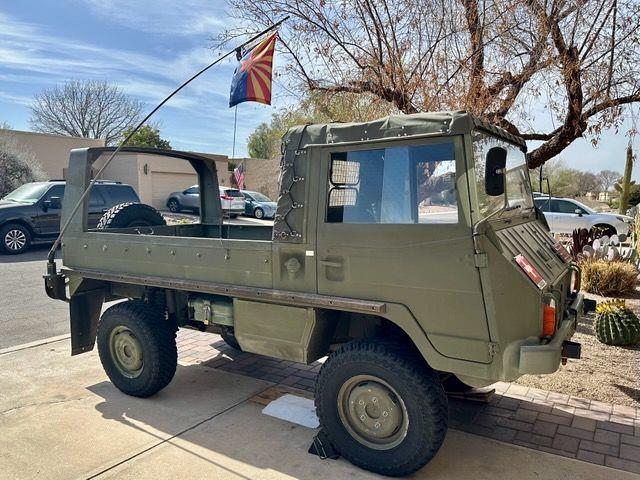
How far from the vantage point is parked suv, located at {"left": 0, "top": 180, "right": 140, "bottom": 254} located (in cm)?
1234

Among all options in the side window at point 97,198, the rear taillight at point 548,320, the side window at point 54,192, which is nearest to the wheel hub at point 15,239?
the side window at point 54,192

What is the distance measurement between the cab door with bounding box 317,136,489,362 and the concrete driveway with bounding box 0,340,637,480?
1.08m

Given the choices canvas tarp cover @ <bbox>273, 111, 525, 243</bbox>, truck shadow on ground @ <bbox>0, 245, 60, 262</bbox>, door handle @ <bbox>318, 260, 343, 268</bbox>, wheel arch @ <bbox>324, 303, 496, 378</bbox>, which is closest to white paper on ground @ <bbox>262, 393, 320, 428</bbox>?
wheel arch @ <bbox>324, 303, 496, 378</bbox>

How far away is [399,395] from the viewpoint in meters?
3.17

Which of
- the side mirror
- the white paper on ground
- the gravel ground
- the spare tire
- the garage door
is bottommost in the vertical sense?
the white paper on ground

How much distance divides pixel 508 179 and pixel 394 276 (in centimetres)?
127

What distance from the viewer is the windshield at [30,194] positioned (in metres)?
13.0

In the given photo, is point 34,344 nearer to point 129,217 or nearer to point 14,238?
point 129,217

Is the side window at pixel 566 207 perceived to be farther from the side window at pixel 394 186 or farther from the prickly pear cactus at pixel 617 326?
the side window at pixel 394 186

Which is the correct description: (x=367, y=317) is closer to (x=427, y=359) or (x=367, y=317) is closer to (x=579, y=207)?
(x=427, y=359)

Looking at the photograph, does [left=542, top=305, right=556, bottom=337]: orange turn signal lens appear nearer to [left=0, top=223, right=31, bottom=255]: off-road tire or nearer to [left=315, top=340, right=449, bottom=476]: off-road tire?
[left=315, top=340, right=449, bottom=476]: off-road tire

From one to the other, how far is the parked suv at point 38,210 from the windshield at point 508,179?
10.5 m

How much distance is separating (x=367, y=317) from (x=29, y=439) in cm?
266

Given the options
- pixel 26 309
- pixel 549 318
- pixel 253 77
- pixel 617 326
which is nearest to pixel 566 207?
pixel 617 326
